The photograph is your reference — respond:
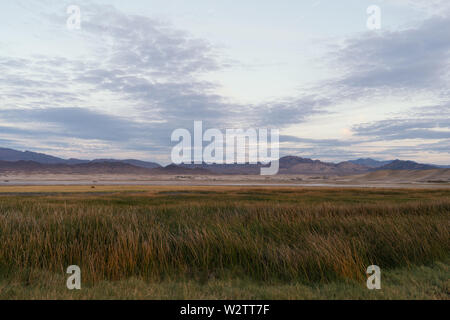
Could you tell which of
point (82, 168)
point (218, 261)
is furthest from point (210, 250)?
point (82, 168)

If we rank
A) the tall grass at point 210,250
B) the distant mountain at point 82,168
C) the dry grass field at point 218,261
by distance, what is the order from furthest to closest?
the distant mountain at point 82,168 < the tall grass at point 210,250 < the dry grass field at point 218,261

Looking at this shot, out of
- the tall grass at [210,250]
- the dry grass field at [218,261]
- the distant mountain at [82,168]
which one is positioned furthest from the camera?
the distant mountain at [82,168]

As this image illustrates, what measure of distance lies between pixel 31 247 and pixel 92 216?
2.39 m

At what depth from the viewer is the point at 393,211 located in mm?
14344

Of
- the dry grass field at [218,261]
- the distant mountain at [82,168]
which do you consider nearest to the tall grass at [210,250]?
the dry grass field at [218,261]

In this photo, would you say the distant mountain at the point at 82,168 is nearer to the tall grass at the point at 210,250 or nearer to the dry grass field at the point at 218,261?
the tall grass at the point at 210,250

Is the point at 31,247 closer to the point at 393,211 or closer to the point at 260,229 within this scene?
the point at 260,229

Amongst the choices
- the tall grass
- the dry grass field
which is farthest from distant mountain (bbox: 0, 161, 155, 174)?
the dry grass field

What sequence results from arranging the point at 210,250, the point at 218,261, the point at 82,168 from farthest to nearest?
the point at 82,168
the point at 210,250
the point at 218,261

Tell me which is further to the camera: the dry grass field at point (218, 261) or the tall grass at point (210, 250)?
the tall grass at point (210, 250)

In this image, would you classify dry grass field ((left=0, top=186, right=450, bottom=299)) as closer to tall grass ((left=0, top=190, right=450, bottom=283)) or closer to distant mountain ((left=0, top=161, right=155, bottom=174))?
tall grass ((left=0, top=190, right=450, bottom=283))

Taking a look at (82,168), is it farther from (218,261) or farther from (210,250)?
(218,261)

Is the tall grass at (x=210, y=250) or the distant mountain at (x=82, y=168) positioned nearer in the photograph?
the tall grass at (x=210, y=250)
